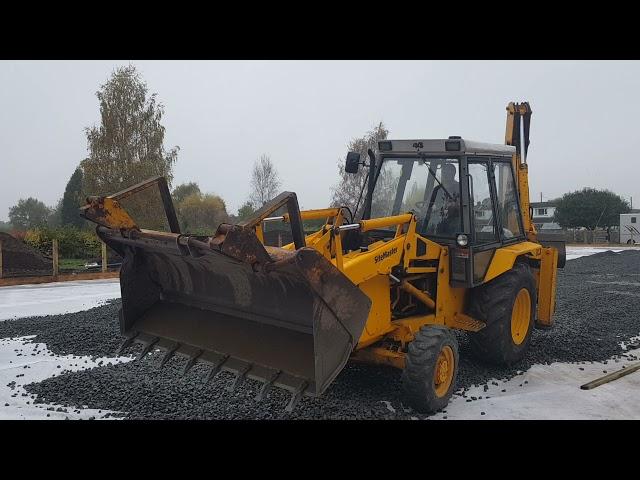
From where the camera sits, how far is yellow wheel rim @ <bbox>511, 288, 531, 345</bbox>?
6402 mm

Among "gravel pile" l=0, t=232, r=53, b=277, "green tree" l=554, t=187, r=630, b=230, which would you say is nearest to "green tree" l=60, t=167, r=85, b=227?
"gravel pile" l=0, t=232, r=53, b=277

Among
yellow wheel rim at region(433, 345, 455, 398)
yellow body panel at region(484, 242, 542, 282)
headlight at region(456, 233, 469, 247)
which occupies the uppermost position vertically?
headlight at region(456, 233, 469, 247)

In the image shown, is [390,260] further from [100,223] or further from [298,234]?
[100,223]

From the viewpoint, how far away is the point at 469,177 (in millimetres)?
5688

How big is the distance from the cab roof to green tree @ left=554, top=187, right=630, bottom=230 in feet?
138

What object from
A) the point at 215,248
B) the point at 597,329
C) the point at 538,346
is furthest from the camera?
the point at 597,329

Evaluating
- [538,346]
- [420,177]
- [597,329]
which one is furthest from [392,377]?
[597,329]

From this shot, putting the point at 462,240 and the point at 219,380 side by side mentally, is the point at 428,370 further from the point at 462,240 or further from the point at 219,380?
the point at 219,380

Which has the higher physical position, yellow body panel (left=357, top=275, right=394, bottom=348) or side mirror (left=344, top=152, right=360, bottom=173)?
side mirror (left=344, top=152, right=360, bottom=173)

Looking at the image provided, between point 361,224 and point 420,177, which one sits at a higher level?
point 420,177

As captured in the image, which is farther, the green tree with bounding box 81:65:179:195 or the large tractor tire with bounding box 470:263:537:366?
the green tree with bounding box 81:65:179:195

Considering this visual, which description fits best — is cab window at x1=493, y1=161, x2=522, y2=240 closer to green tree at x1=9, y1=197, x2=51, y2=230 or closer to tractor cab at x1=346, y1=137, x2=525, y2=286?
tractor cab at x1=346, y1=137, x2=525, y2=286

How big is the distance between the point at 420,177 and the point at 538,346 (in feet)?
9.11
